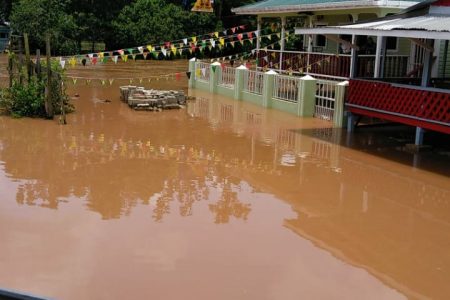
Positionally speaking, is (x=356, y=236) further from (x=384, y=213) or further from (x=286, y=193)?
(x=286, y=193)

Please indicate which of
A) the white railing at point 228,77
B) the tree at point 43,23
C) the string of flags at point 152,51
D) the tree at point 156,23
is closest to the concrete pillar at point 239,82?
the white railing at point 228,77

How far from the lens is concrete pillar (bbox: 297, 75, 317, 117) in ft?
54.4

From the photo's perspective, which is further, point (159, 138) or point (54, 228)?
point (159, 138)

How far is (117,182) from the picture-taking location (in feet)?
30.9

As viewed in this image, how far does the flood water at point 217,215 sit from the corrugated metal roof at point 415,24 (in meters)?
2.67

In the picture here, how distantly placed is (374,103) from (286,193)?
5.14 m

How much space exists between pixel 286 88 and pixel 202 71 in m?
7.53

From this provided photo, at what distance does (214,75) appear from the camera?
2325 centimetres

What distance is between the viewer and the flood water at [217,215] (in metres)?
5.76

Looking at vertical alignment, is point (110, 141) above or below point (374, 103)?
below

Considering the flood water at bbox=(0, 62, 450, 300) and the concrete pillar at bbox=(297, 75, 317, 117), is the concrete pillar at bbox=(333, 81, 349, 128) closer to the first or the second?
the flood water at bbox=(0, 62, 450, 300)

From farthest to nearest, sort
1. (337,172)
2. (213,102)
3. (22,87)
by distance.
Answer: (213,102) < (22,87) < (337,172)

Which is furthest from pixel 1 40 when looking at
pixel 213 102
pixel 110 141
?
pixel 110 141

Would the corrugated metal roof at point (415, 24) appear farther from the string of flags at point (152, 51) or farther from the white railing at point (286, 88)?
the string of flags at point (152, 51)
